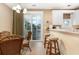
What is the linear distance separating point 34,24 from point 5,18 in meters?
0.86

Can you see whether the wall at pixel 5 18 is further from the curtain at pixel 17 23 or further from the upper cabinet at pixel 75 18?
the upper cabinet at pixel 75 18

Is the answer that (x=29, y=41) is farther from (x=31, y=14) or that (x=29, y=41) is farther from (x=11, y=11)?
(x=11, y=11)

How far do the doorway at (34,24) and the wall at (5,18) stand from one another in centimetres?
41

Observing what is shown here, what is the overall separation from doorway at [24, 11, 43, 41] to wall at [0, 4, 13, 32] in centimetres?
41

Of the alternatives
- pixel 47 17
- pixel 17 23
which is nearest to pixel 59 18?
pixel 47 17

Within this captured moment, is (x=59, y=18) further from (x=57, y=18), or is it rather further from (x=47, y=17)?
(x=47, y=17)

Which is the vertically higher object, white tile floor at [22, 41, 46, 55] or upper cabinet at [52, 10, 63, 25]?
upper cabinet at [52, 10, 63, 25]

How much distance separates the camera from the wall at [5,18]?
3679 millimetres

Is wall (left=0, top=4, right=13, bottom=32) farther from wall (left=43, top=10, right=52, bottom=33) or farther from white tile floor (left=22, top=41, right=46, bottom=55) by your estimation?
wall (left=43, top=10, right=52, bottom=33)

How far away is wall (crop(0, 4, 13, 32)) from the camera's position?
145 inches

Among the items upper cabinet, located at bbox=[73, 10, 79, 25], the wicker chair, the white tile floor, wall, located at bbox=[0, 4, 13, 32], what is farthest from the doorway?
upper cabinet, located at bbox=[73, 10, 79, 25]

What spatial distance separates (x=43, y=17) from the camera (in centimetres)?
439

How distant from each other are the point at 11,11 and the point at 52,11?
1.40 m

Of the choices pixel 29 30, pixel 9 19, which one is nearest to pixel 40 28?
pixel 29 30
